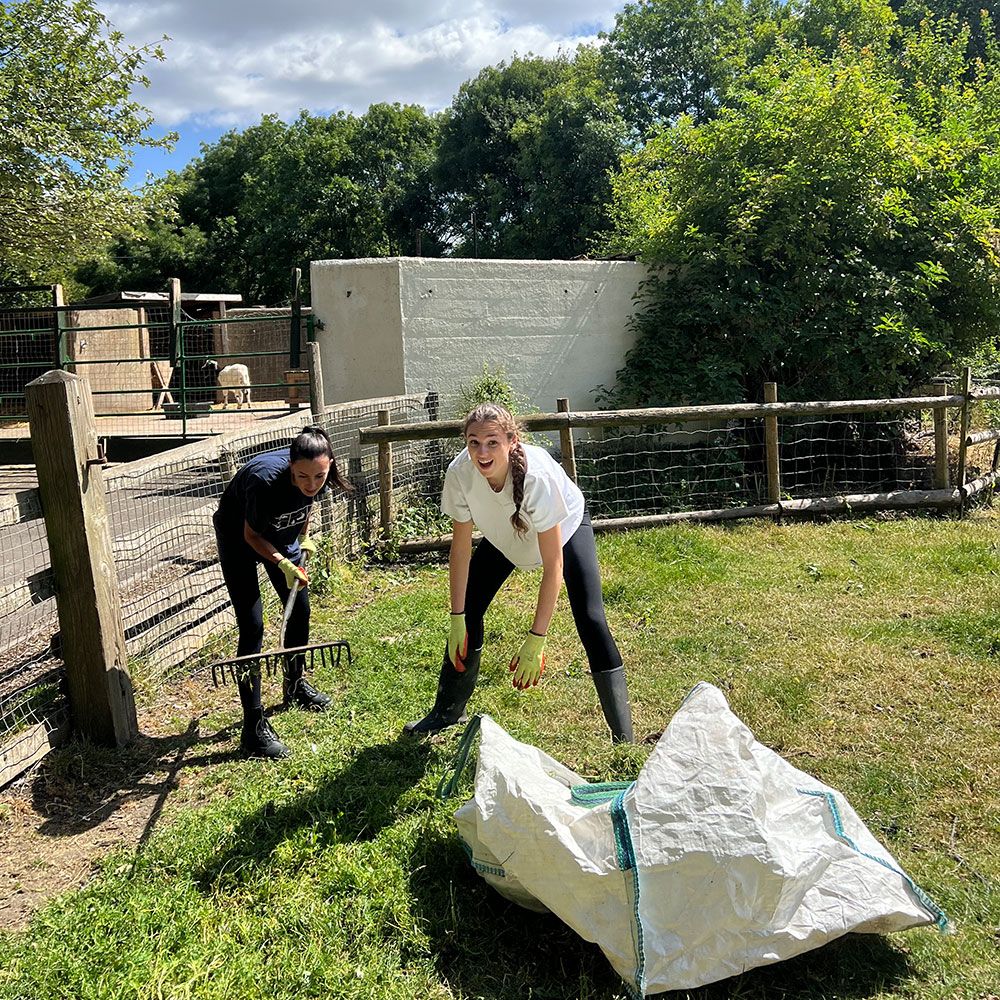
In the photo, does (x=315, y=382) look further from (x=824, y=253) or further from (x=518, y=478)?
(x=824, y=253)

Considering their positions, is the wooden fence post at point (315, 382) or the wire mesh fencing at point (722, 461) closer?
the wooden fence post at point (315, 382)

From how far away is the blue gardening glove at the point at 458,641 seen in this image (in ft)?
12.6

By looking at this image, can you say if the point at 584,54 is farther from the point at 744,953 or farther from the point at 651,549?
the point at 744,953

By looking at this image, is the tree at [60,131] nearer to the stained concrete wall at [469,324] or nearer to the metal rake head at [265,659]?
the stained concrete wall at [469,324]

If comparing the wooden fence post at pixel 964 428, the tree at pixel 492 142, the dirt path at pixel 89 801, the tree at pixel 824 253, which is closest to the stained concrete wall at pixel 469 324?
the tree at pixel 824 253

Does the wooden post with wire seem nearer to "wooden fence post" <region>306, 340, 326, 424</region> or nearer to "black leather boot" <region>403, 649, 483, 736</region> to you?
"wooden fence post" <region>306, 340, 326, 424</region>

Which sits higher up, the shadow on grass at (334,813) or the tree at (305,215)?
the tree at (305,215)

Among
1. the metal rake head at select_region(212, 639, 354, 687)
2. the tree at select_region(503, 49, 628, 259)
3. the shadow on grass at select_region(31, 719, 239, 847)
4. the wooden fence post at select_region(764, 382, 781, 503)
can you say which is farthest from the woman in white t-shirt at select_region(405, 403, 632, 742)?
the tree at select_region(503, 49, 628, 259)

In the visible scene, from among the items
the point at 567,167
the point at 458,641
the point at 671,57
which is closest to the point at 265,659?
the point at 458,641

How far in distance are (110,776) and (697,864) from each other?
2694 millimetres

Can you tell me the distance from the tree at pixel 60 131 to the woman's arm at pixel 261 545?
14.1 m

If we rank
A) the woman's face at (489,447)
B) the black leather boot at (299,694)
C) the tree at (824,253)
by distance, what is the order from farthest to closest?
the tree at (824,253)
the black leather boot at (299,694)
the woman's face at (489,447)

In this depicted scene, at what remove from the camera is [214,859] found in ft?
10.2

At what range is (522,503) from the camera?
3541mm
